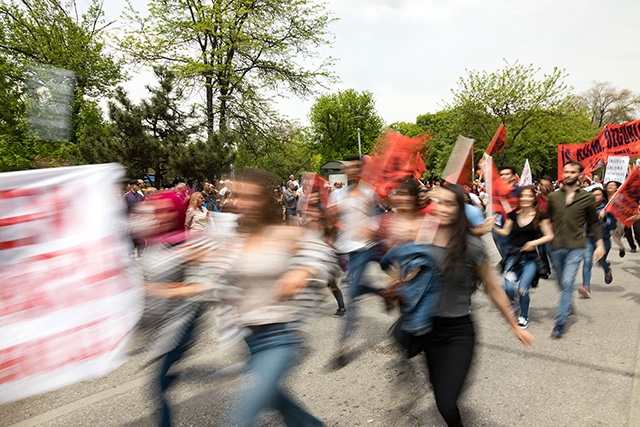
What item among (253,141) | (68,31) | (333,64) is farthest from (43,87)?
(333,64)

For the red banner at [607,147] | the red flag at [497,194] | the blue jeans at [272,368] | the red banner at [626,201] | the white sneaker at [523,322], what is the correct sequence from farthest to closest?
1. the red banner at [607,147]
2. the red banner at [626,201]
3. the red flag at [497,194]
4. the white sneaker at [523,322]
5. the blue jeans at [272,368]

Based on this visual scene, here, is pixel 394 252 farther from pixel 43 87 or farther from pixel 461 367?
pixel 43 87

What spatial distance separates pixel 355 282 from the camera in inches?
176

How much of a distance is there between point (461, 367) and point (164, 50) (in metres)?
21.3

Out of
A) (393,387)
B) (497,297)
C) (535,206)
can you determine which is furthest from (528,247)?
(497,297)

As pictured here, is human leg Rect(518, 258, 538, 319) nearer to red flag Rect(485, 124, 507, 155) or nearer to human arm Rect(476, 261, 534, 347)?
red flag Rect(485, 124, 507, 155)

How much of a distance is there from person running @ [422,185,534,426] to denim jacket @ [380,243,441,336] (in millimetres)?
36

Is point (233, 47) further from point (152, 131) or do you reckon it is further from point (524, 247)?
point (524, 247)

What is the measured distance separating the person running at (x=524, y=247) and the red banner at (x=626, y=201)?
2.51 meters

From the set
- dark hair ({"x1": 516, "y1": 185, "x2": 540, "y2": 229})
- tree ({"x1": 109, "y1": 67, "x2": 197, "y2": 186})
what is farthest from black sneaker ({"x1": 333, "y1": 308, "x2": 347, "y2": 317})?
tree ({"x1": 109, "y1": 67, "x2": 197, "y2": 186})

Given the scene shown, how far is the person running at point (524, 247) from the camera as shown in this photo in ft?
15.1

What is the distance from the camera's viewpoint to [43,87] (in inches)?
672

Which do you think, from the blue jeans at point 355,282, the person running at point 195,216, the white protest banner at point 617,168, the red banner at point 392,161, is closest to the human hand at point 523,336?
the blue jeans at point 355,282

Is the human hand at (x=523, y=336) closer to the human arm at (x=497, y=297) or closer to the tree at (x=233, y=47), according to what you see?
the human arm at (x=497, y=297)
